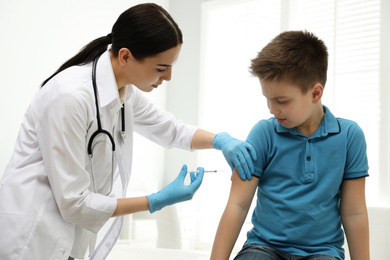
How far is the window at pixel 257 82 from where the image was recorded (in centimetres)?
298

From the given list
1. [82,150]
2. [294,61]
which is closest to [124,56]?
[82,150]

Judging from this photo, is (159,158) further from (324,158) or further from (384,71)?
(324,158)

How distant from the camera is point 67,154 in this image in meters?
1.12

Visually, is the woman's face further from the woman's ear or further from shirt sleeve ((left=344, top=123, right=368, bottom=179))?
shirt sleeve ((left=344, top=123, right=368, bottom=179))

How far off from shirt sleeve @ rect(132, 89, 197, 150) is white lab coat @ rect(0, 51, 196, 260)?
386 millimetres

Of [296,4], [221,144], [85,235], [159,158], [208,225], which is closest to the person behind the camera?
[85,235]

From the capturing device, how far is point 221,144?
1520 millimetres

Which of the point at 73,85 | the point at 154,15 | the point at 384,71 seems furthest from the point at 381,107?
the point at 73,85

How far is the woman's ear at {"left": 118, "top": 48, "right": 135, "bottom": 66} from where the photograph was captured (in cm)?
126

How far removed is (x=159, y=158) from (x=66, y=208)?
3.11 metres

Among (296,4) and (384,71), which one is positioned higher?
(296,4)

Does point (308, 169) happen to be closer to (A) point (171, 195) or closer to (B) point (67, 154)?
(A) point (171, 195)

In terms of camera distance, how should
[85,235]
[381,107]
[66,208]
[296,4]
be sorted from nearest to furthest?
1. [66,208]
2. [85,235]
3. [381,107]
4. [296,4]

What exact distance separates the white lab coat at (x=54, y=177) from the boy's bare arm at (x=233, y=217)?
1.19 feet
